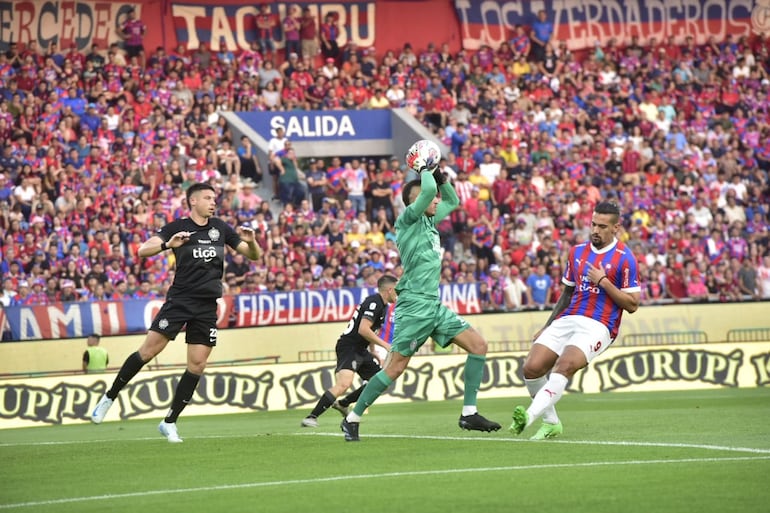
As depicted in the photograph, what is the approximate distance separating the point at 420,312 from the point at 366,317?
4503mm

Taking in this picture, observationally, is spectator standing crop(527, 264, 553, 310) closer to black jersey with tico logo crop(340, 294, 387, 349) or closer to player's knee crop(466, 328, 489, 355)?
black jersey with tico logo crop(340, 294, 387, 349)

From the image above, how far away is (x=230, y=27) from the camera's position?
37312 millimetres

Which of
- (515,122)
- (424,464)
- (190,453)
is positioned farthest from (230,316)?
(424,464)

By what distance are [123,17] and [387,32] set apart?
824 cm

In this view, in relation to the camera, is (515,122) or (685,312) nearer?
(685,312)

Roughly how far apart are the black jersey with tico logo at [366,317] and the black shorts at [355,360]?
2.5 inches

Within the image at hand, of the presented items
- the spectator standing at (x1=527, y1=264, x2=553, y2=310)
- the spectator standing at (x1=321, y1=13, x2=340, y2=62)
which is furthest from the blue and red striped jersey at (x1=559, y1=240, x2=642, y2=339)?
the spectator standing at (x1=321, y1=13, x2=340, y2=62)

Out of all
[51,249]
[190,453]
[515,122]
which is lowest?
[190,453]

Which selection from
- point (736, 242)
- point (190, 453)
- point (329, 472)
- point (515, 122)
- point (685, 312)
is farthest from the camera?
point (515, 122)

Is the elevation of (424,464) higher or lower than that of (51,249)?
lower

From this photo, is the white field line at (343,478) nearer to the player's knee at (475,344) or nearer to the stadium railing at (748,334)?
the player's knee at (475,344)

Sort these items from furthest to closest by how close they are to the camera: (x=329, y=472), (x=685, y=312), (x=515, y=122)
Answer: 1. (x=515, y=122)
2. (x=685, y=312)
3. (x=329, y=472)

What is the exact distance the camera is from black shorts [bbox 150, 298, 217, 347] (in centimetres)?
1337

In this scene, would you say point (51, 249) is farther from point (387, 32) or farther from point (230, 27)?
point (387, 32)
